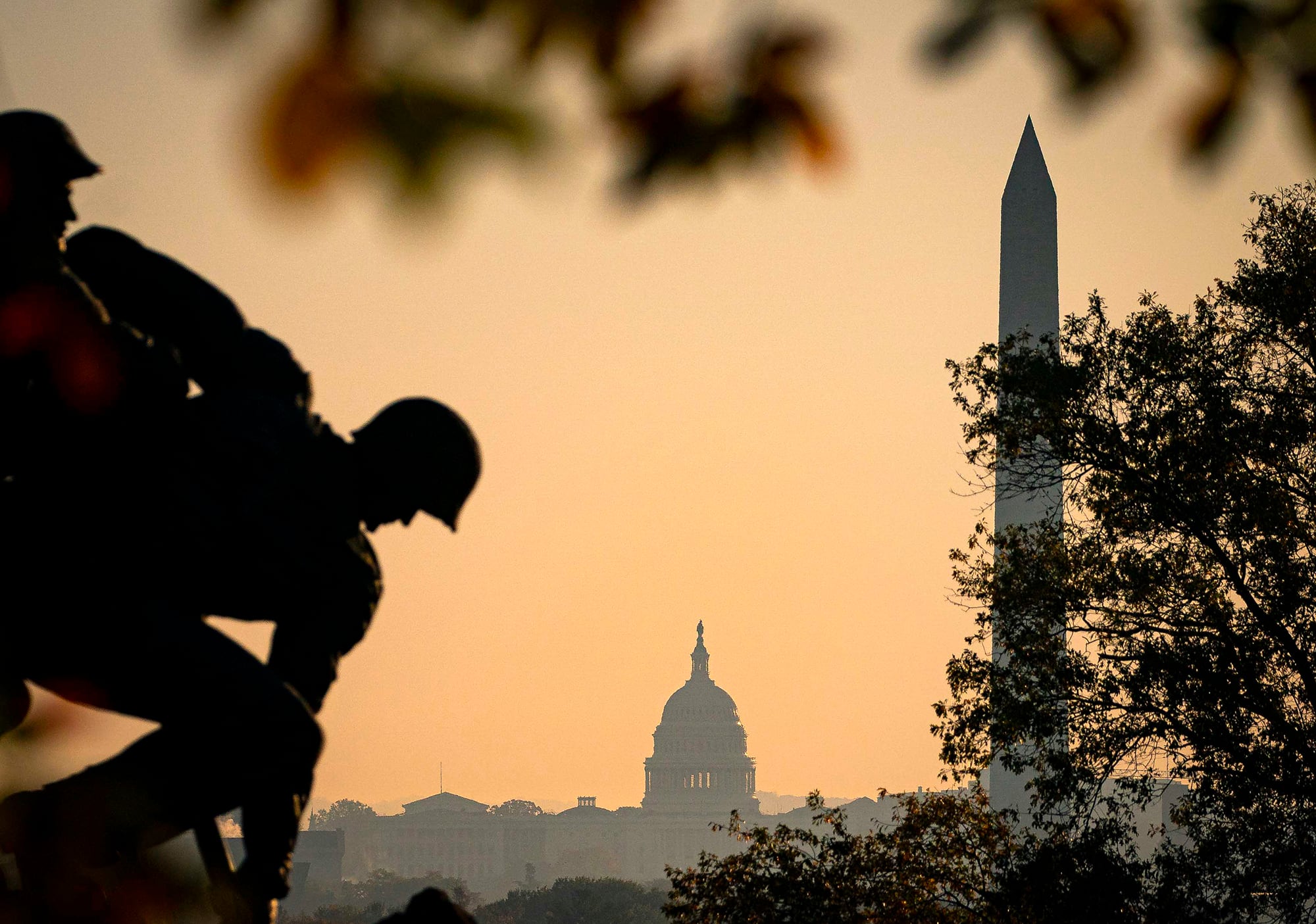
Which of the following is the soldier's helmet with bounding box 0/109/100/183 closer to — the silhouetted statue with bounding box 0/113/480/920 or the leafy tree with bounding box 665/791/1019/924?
the silhouetted statue with bounding box 0/113/480/920

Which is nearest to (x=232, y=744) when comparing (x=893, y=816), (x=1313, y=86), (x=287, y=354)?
(x=287, y=354)

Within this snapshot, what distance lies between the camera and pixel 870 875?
55.9ft

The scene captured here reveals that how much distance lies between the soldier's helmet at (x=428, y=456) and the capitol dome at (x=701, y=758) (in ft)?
477

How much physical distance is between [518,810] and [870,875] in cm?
16469

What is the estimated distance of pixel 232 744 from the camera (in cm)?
460

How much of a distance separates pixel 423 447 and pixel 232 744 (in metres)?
1.12

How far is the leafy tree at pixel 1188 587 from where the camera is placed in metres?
15.3

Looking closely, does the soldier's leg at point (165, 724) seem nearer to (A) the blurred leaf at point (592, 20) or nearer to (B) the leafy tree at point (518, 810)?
(A) the blurred leaf at point (592, 20)

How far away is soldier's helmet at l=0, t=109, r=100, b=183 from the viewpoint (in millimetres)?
4520

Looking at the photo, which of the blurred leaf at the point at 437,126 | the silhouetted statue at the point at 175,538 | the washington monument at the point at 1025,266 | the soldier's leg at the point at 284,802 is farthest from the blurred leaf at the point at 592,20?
the washington monument at the point at 1025,266

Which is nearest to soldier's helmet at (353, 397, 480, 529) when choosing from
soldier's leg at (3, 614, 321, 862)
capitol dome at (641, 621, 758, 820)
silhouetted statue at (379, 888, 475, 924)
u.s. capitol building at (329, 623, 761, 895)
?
soldier's leg at (3, 614, 321, 862)

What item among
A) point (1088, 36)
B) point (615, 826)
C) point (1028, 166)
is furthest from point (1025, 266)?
point (615, 826)

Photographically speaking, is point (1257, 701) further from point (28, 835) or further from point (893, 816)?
point (28, 835)

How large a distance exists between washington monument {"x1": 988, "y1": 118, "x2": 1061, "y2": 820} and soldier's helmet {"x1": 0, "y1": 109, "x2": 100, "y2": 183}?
3440 cm
